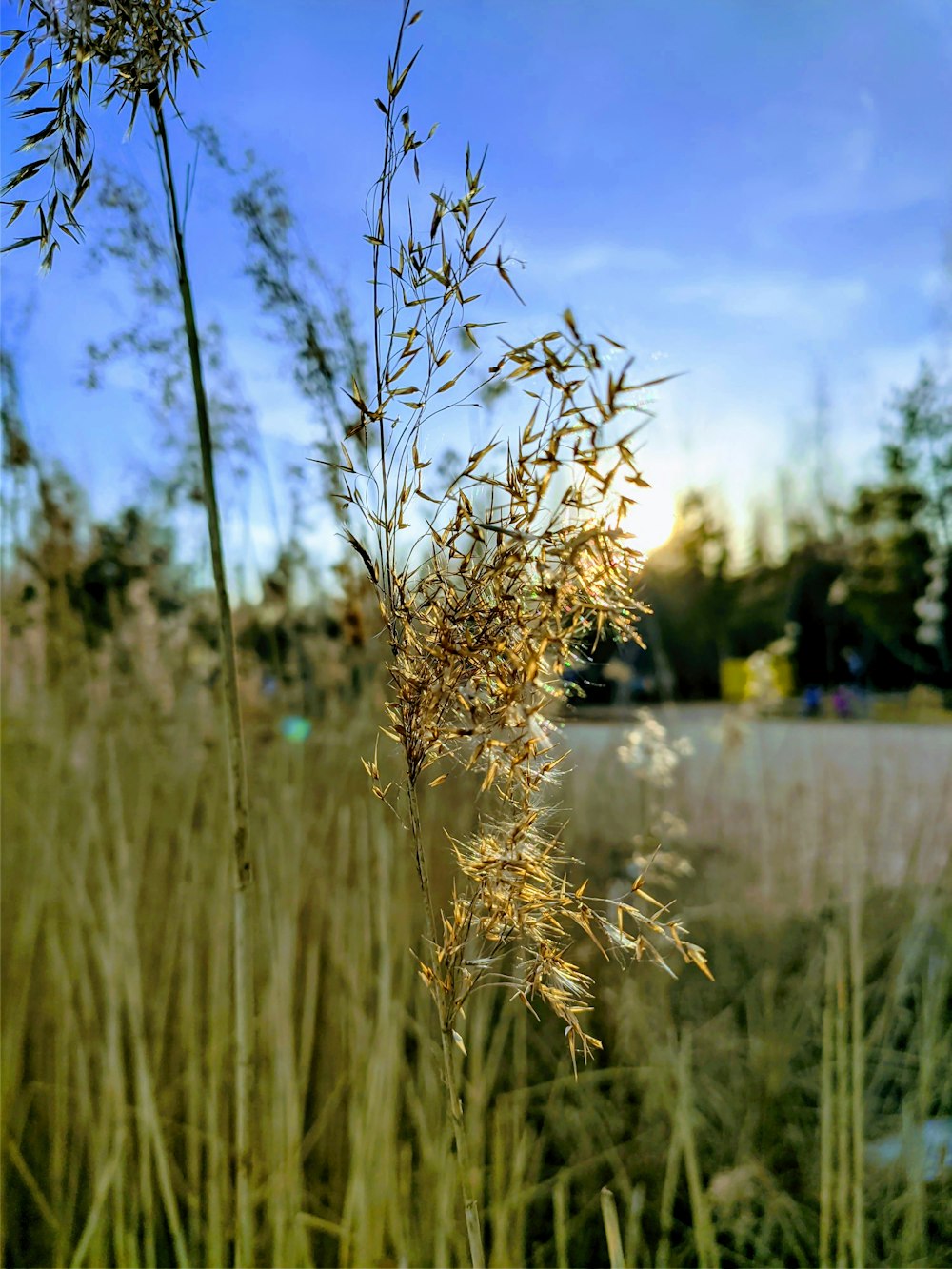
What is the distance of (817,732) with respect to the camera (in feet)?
12.1

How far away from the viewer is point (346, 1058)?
A: 1675 mm

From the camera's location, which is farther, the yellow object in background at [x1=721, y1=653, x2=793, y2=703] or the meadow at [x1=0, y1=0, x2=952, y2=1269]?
the yellow object in background at [x1=721, y1=653, x2=793, y2=703]

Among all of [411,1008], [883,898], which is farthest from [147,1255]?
[883,898]

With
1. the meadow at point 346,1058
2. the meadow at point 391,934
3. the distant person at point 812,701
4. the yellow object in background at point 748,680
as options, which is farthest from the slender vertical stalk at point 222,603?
the distant person at point 812,701

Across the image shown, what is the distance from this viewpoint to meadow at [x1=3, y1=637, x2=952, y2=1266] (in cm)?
131

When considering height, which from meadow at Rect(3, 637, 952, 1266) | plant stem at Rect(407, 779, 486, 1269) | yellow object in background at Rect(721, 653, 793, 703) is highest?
yellow object in background at Rect(721, 653, 793, 703)

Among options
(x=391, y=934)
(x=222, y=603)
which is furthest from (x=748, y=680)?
(x=222, y=603)

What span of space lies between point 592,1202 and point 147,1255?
78cm

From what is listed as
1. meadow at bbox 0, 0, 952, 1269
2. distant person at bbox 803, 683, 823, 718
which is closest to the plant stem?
meadow at bbox 0, 0, 952, 1269

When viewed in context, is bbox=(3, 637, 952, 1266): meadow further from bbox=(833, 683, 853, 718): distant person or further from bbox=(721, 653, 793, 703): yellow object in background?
bbox=(833, 683, 853, 718): distant person

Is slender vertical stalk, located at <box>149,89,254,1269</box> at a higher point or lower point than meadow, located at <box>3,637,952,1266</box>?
higher

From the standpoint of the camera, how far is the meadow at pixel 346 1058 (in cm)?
131

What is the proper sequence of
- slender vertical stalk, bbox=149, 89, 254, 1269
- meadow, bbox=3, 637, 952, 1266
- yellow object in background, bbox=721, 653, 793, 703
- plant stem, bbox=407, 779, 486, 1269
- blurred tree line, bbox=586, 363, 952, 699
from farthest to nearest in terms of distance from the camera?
blurred tree line, bbox=586, 363, 952, 699 < yellow object in background, bbox=721, 653, 793, 703 < meadow, bbox=3, 637, 952, 1266 < slender vertical stalk, bbox=149, 89, 254, 1269 < plant stem, bbox=407, 779, 486, 1269

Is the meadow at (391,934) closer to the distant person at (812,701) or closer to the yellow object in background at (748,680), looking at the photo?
the yellow object in background at (748,680)
